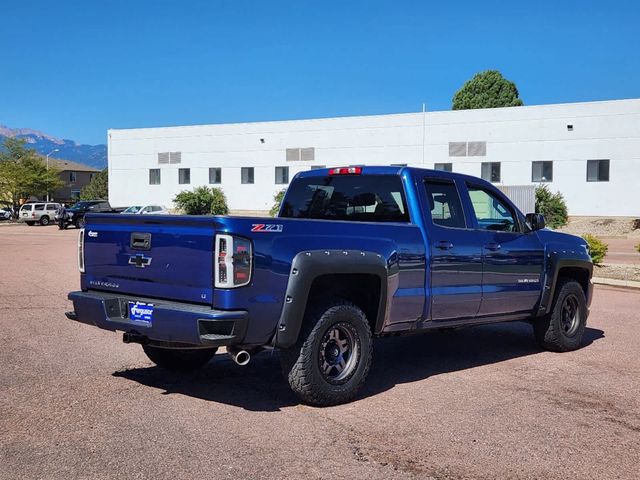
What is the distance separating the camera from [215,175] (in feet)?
174

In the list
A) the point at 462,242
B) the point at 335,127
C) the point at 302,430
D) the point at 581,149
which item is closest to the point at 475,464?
the point at 302,430

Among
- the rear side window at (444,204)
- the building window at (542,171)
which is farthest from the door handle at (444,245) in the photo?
the building window at (542,171)

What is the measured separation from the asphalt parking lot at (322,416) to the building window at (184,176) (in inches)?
1837

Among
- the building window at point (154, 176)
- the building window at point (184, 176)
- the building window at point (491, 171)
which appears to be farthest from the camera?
the building window at point (154, 176)

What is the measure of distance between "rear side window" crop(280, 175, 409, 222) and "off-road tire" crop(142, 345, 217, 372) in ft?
5.65

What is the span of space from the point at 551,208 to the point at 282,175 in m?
19.1

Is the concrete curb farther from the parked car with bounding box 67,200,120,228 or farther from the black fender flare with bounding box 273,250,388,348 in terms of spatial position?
the parked car with bounding box 67,200,120,228

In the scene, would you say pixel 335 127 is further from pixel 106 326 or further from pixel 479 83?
pixel 106 326

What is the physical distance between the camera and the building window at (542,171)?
138 feet

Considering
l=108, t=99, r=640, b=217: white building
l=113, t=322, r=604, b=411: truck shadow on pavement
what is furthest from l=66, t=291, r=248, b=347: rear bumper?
l=108, t=99, r=640, b=217: white building

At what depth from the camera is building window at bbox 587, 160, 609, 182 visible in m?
40.4

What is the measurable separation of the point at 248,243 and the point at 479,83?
74059mm

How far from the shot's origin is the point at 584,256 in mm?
8555

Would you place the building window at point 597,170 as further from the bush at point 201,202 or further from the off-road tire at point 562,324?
the off-road tire at point 562,324
